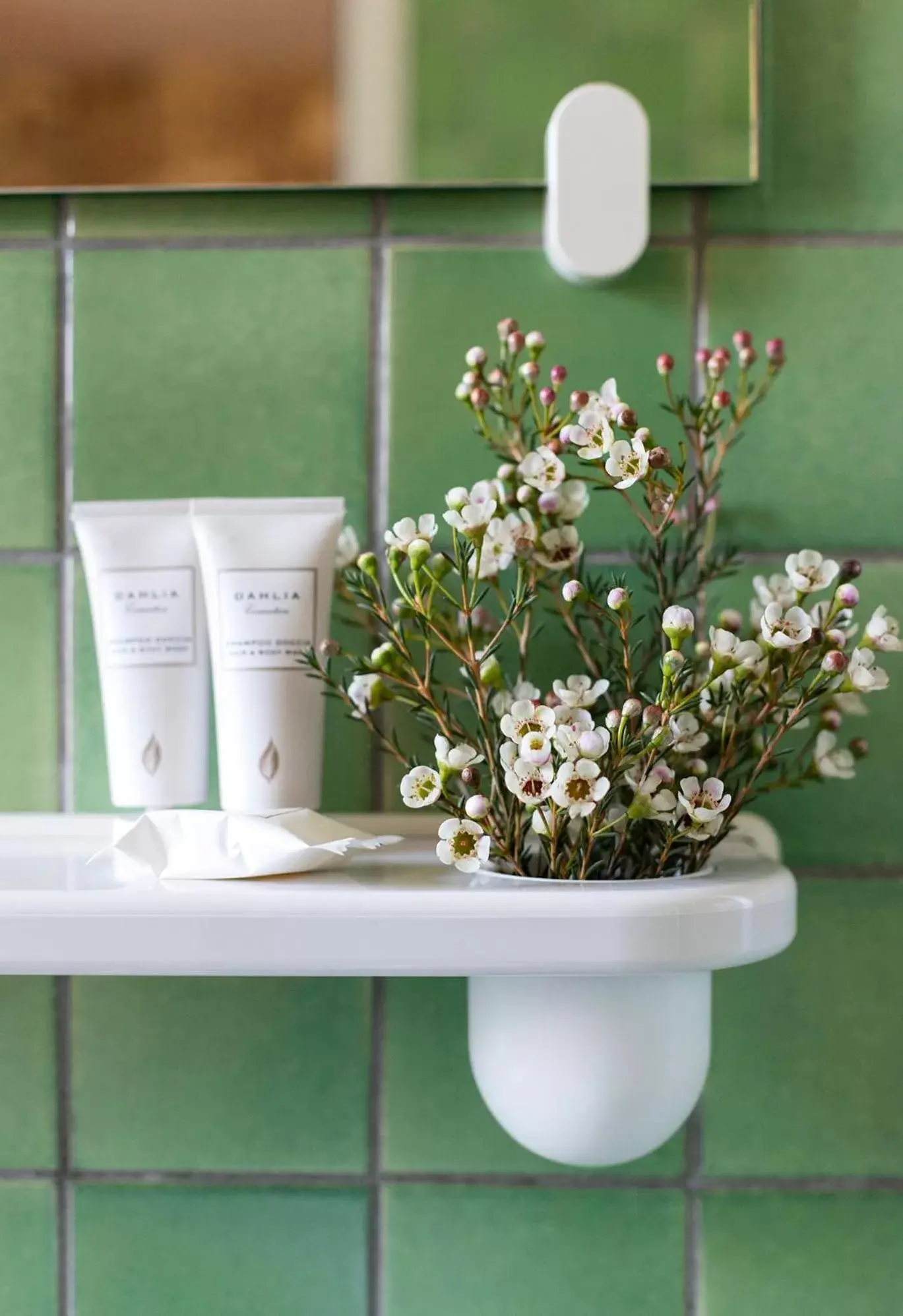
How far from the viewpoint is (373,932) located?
17.4 inches

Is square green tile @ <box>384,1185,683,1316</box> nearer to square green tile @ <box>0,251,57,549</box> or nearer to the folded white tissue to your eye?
the folded white tissue

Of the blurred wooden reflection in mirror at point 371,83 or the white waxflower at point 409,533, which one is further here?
the blurred wooden reflection in mirror at point 371,83

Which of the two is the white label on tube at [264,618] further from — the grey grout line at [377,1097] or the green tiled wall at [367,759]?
the grey grout line at [377,1097]

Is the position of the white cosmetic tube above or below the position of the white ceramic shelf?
above

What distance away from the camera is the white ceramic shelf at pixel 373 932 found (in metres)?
0.44

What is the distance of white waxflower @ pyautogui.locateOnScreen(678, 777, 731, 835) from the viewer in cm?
47

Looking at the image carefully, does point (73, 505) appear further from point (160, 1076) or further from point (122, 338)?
point (160, 1076)

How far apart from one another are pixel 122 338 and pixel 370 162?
158 millimetres

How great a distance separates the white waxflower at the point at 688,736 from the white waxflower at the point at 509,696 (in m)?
0.07

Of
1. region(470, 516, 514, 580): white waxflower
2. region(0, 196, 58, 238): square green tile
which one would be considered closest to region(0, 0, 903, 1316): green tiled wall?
region(0, 196, 58, 238): square green tile

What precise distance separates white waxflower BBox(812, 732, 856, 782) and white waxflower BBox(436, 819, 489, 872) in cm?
19

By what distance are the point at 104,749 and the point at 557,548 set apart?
26 centimetres

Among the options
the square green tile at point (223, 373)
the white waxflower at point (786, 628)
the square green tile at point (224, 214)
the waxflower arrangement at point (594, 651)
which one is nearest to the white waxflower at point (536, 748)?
the waxflower arrangement at point (594, 651)

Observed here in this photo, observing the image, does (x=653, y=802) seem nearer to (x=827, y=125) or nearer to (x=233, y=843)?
(x=233, y=843)
